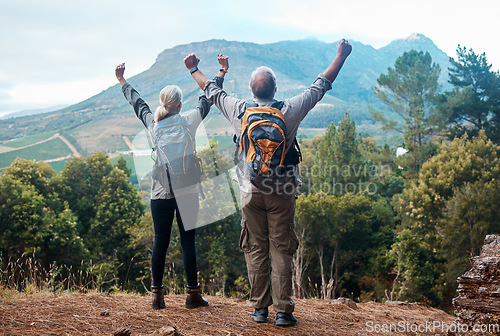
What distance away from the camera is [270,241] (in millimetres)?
3193

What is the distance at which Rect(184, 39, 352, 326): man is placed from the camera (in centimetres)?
312

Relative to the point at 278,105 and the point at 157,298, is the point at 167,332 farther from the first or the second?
the point at 278,105

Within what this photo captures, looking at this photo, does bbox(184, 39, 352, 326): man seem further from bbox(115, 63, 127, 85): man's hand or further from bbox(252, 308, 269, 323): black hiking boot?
bbox(115, 63, 127, 85): man's hand

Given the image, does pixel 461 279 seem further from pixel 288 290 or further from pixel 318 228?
pixel 318 228

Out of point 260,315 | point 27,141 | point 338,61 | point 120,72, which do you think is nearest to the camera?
point 260,315

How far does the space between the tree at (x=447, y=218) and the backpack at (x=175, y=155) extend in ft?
63.4

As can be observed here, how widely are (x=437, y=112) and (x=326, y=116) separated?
77.7m

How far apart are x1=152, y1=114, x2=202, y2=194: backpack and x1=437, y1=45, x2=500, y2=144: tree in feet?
106

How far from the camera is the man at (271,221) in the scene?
10.2ft

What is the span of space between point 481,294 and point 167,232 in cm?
245

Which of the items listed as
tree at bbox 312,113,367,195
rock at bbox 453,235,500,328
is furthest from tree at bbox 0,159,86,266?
rock at bbox 453,235,500,328

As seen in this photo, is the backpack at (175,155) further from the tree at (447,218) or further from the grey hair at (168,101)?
the tree at (447,218)

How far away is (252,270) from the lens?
320 centimetres

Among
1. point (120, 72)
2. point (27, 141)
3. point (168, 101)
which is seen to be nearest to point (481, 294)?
point (168, 101)
